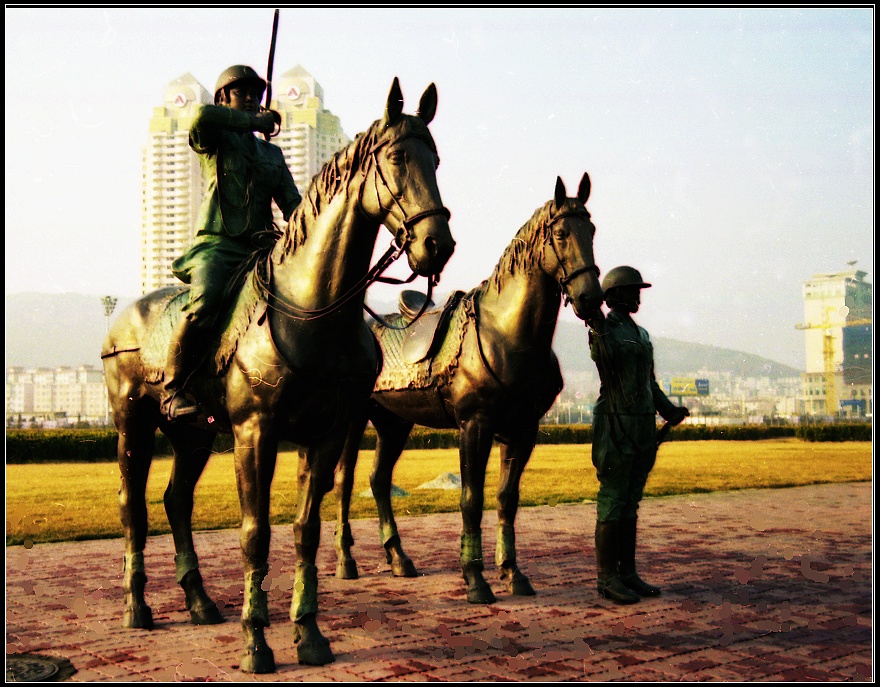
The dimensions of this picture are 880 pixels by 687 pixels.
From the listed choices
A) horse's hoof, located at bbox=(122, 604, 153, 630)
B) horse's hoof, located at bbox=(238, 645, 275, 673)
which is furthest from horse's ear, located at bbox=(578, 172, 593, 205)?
horse's hoof, located at bbox=(122, 604, 153, 630)

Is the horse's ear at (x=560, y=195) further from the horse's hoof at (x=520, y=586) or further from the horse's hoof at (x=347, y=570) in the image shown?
the horse's hoof at (x=347, y=570)

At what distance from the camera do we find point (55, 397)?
77.3 ft

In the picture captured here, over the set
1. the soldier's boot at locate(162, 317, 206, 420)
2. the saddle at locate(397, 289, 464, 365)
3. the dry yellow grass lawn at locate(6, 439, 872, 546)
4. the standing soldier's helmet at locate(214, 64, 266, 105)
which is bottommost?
the dry yellow grass lawn at locate(6, 439, 872, 546)

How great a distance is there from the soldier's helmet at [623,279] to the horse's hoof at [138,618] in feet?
14.4

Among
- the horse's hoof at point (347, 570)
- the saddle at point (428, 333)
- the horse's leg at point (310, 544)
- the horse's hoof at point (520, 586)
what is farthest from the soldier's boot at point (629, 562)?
the horse's leg at point (310, 544)

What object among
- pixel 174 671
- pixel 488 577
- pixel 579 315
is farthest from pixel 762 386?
pixel 174 671

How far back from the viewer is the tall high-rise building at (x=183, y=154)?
7.35 meters

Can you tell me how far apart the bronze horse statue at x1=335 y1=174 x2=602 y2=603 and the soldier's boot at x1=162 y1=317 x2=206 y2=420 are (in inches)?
66.8

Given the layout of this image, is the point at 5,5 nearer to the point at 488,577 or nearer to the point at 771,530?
the point at 488,577

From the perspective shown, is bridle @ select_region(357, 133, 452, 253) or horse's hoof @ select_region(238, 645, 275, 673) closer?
bridle @ select_region(357, 133, 452, 253)

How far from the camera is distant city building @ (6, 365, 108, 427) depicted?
74.4 ft

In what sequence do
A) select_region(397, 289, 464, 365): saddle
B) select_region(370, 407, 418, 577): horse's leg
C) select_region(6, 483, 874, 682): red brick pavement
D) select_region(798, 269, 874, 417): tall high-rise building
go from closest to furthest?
select_region(6, 483, 874, 682): red brick pavement, select_region(397, 289, 464, 365): saddle, select_region(370, 407, 418, 577): horse's leg, select_region(798, 269, 874, 417): tall high-rise building

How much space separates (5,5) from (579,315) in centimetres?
471

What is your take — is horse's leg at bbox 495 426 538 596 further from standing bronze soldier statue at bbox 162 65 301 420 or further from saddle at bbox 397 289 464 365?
standing bronze soldier statue at bbox 162 65 301 420
